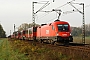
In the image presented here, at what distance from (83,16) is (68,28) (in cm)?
649

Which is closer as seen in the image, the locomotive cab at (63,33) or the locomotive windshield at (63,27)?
the locomotive cab at (63,33)

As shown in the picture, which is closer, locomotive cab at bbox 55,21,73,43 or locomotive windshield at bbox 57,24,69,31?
locomotive cab at bbox 55,21,73,43

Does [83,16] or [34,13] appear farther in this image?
[34,13]

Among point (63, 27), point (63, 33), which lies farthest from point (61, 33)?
point (63, 27)

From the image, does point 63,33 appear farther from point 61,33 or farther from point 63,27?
point 63,27

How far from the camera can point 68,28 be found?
2748cm

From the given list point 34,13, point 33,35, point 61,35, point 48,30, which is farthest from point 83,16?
point 33,35

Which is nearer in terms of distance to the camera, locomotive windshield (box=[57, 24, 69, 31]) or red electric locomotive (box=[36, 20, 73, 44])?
red electric locomotive (box=[36, 20, 73, 44])

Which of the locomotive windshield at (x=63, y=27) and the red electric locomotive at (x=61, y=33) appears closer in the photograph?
the red electric locomotive at (x=61, y=33)

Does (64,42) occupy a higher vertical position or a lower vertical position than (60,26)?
lower

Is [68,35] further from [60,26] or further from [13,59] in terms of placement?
[13,59]

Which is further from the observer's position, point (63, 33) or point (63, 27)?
point (63, 27)

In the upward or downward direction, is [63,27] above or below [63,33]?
above

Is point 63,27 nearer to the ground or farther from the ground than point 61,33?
farther from the ground
